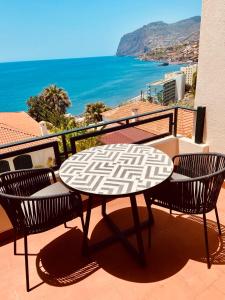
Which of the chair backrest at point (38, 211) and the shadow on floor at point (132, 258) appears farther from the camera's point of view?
the shadow on floor at point (132, 258)

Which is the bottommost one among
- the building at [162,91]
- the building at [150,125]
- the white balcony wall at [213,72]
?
the building at [162,91]

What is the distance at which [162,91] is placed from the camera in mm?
57312

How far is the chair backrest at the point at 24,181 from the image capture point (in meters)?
2.16

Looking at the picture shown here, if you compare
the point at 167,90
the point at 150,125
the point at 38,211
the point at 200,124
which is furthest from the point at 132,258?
the point at 167,90

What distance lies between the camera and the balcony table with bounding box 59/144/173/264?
179 cm

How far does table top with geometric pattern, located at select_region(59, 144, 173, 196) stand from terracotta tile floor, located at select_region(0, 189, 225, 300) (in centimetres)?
81

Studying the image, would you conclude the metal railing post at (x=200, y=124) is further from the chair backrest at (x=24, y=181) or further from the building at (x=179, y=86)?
the building at (x=179, y=86)

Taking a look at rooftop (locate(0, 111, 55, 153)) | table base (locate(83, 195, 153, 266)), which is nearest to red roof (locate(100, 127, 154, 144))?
rooftop (locate(0, 111, 55, 153))

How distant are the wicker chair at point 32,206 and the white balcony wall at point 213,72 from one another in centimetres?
225

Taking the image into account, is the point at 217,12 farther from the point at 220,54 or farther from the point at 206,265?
the point at 206,265

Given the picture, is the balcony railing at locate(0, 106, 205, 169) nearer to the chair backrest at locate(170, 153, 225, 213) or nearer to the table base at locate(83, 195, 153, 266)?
the table base at locate(83, 195, 153, 266)

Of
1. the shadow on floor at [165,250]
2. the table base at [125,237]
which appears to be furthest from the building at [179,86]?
the table base at [125,237]

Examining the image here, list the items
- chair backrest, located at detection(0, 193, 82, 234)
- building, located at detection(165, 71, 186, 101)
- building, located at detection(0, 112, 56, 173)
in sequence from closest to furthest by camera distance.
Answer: chair backrest, located at detection(0, 193, 82, 234), building, located at detection(0, 112, 56, 173), building, located at detection(165, 71, 186, 101)

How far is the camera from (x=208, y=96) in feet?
10.3
